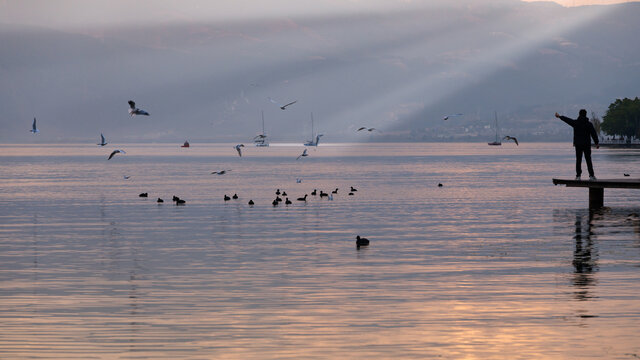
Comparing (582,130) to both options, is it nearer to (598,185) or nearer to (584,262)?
(598,185)

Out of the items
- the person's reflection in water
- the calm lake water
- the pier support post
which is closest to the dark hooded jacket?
the calm lake water

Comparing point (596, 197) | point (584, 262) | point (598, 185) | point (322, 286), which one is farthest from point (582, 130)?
point (322, 286)

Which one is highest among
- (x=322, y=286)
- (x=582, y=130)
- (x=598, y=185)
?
(x=582, y=130)

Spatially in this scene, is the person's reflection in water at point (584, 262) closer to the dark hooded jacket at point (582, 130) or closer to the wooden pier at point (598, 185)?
the dark hooded jacket at point (582, 130)

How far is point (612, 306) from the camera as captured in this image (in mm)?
21609

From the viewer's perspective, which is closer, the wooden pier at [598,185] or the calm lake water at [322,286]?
the calm lake water at [322,286]

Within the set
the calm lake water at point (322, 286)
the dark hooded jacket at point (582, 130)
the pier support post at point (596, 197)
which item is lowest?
the calm lake water at point (322, 286)

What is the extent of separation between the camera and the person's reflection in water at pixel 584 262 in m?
24.5

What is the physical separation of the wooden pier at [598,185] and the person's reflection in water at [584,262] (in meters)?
6.05

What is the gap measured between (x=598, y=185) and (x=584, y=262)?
70.9ft

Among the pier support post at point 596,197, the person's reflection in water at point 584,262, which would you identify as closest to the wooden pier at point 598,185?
the pier support post at point 596,197

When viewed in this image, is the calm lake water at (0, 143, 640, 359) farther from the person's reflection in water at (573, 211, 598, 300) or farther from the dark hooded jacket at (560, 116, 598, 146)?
the dark hooded jacket at (560, 116, 598, 146)

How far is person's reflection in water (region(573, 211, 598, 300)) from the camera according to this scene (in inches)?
964

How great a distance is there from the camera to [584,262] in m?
29.9
